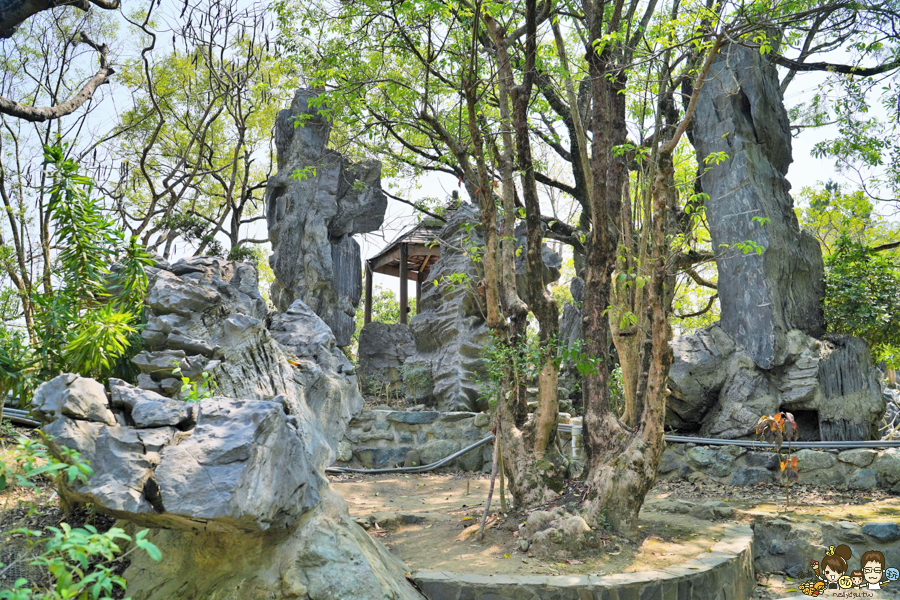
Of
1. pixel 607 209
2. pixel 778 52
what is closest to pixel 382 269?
pixel 778 52

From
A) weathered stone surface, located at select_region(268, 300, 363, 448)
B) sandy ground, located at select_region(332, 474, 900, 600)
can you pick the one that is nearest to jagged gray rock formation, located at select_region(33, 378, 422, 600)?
sandy ground, located at select_region(332, 474, 900, 600)

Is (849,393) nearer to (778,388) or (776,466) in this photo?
(778,388)

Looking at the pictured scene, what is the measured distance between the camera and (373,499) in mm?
6629

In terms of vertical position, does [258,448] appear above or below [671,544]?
above

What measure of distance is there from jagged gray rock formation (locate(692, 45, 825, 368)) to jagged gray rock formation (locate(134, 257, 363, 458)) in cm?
501

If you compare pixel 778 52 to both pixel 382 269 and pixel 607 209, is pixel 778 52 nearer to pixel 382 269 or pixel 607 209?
pixel 607 209

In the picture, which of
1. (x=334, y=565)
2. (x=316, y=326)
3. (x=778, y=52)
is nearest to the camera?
(x=334, y=565)

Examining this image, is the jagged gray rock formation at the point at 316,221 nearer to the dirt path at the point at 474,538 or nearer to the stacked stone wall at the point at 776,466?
the dirt path at the point at 474,538

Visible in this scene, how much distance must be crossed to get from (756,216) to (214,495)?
696 cm

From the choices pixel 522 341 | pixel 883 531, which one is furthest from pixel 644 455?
pixel 883 531

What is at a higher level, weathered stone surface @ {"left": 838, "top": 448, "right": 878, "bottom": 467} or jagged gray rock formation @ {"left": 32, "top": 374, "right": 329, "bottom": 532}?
jagged gray rock formation @ {"left": 32, "top": 374, "right": 329, "bottom": 532}

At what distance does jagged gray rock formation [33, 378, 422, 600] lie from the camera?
2742mm

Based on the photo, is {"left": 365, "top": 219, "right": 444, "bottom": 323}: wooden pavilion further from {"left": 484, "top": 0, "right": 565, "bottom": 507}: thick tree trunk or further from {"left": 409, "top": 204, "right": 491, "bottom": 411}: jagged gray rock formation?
{"left": 484, "top": 0, "right": 565, "bottom": 507}: thick tree trunk

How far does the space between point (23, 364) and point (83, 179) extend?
1.16 metres
